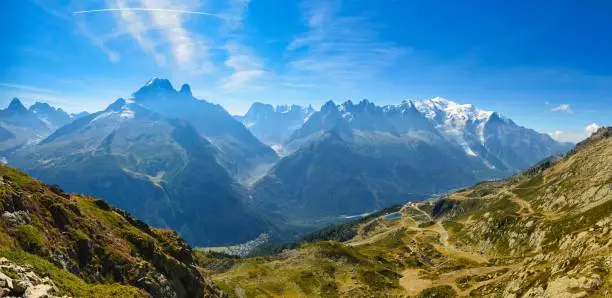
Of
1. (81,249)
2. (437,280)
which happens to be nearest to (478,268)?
(437,280)

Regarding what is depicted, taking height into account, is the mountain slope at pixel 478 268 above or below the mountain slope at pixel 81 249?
below

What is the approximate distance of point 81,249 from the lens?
60.0 metres

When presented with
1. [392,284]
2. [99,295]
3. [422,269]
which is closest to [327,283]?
[392,284]

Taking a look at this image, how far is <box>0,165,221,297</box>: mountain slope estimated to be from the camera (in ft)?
153

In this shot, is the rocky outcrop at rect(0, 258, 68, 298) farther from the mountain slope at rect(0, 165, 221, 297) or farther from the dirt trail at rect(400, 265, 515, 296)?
the dirt trail at rect(400, 265, 515, 296)

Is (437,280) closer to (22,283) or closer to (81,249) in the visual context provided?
(81,249)

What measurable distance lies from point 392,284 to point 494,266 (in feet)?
133

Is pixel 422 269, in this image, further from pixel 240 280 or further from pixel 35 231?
pixel 35 231

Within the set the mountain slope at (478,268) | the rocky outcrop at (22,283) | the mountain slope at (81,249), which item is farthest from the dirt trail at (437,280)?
the rocky outcrop at (22,283)

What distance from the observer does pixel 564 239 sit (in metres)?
146

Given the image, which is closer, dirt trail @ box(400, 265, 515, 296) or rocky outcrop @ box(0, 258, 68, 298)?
rocky outcrop @ box(0, 258, 68, 298)

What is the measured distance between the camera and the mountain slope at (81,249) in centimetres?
4660

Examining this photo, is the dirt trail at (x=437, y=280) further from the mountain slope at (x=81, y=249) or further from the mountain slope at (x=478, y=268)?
the mountain slope at (x=81, y=249)

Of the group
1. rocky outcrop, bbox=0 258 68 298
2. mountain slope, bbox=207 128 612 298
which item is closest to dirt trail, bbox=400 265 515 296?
mountain slope, bbox=207 128 612 298
